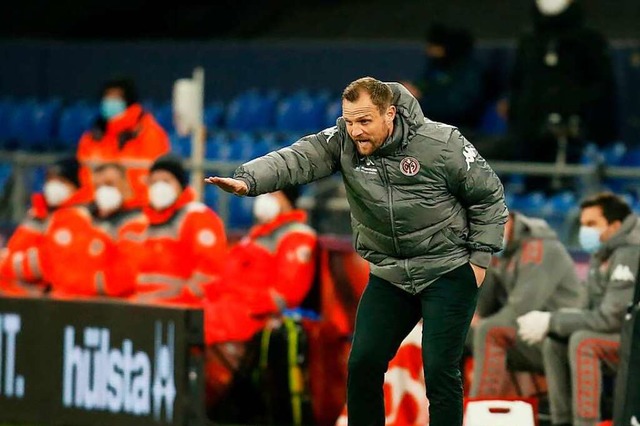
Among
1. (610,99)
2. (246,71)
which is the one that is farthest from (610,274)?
(246,71)

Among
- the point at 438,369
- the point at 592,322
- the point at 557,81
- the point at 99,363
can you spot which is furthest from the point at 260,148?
the point at 438,369

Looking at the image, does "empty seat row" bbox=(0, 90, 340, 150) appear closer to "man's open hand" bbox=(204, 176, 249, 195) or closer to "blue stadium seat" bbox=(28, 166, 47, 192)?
"blue stadium seat" bbox=(28, 166, 47, 192)

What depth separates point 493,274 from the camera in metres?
9.51

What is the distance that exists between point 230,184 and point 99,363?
3.34 m

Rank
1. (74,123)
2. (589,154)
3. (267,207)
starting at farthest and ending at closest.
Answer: (74,123) < (589,154) < (267,207)

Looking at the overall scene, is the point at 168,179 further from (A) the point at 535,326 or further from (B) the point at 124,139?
(A) the point at 535,326

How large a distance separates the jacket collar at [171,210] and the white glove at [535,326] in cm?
240

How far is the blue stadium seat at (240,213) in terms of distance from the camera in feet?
43.4

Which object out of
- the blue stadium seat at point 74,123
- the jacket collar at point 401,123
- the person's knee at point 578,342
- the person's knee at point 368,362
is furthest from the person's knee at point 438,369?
the blue stadium seat at point 74,123

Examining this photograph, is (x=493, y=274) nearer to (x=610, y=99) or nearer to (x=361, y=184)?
(x=361, y=184)

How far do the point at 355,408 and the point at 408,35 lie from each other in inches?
384

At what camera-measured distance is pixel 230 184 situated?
6.69m

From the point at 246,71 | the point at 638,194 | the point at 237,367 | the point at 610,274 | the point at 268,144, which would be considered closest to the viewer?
the point at 610,274

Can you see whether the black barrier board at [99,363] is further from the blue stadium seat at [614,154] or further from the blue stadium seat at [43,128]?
the blue stadium seat at [43,128]
